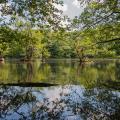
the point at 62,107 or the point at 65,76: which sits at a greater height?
the point at 62,107

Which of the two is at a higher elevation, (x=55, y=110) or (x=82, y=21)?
(x=82, y=21)

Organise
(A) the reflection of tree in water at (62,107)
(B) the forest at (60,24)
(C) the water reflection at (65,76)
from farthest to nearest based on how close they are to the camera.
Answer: (C) the water reflection at (65,76)
(B) the forest at (60,24)
(A) the reflection of tree in water at (62,107)

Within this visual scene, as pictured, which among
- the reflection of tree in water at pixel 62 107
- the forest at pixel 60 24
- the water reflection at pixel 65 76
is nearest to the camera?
the reflection of tree in water at pixel 62 107

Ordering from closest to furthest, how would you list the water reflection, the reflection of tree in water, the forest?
the reflection of tree in water
the forest
the water reflection

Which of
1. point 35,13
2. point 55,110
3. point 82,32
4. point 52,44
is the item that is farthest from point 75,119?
point 52,44

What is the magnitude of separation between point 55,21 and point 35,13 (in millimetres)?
1818

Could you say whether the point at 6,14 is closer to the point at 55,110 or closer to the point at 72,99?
the point at 72,99

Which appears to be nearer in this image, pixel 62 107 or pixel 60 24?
pixel 62 107

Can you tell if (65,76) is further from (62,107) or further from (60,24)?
(62,107)

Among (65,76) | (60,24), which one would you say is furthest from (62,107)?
(65,76)

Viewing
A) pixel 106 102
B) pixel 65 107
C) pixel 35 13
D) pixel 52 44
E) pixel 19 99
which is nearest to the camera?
pixel 65 107

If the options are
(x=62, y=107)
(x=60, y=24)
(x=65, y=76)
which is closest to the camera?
(x=62, y=107)

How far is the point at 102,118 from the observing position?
13102 mm

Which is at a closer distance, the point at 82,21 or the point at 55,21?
the point at 55,21
